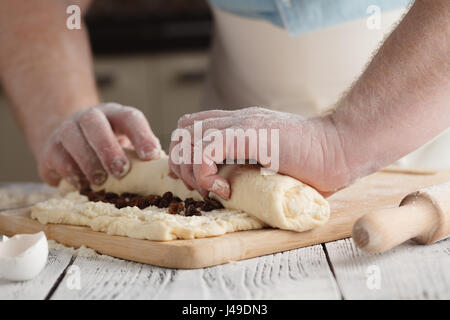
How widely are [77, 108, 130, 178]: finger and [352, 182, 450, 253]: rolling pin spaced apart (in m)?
0.66

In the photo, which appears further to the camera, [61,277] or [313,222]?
[313,222]

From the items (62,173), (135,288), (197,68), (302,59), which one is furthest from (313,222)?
(197,68)

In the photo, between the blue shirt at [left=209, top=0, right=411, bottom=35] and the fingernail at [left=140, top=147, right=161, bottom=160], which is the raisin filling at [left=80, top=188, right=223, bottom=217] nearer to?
the fingernail at [left=140, top=147, right=161, bottom=160]

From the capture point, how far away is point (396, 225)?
3.00ft

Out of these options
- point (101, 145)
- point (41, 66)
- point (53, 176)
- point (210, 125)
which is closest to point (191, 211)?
point (210, 125)

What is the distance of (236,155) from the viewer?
1056 mm

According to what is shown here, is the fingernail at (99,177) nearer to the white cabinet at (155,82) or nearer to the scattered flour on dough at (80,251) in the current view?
the scattered flour on dough at (80,251)

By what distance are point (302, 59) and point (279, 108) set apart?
0.17 meters

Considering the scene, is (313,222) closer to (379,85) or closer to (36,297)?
(379,85)

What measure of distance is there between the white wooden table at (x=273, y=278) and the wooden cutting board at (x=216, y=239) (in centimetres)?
2

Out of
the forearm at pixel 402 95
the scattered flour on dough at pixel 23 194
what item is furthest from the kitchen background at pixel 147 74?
the forearm at pixel 402 95

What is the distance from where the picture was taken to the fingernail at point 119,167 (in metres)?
1.37

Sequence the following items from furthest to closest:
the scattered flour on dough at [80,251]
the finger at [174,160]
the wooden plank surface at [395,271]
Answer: the finger at [174,160] → the scattered flour on dough at [80,251] → the wooden plank surface at [395,271]

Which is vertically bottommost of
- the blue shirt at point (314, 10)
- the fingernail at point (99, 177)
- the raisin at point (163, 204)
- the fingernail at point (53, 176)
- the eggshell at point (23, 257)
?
the fingernail at point (53, 176)
